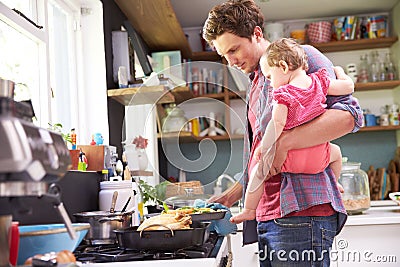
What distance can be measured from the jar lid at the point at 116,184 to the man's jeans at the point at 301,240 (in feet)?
3.00

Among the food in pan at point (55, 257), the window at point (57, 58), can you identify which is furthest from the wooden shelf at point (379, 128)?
the food in pan at point (55, 257)

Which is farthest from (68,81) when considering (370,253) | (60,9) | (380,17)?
(380,17)

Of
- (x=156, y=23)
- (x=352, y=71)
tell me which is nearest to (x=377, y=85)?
(x=352, y=71)

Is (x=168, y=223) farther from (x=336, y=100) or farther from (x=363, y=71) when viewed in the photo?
(x=363, y=71)

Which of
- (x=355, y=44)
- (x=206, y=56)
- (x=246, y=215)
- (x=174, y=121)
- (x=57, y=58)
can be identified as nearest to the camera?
(x=246, y=215)

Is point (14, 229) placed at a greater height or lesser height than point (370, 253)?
greater

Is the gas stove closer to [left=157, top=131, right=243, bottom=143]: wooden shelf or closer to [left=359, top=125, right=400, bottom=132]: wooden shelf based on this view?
[left=157, top=131, right=243, bottom=143]: wooden shelf

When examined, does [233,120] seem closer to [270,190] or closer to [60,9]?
[60,9]

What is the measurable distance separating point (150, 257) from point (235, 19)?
916 millimetres

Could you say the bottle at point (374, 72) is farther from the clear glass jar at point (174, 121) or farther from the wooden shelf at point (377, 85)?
the clear glass jar at point (174, 121)

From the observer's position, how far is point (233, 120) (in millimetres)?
5902

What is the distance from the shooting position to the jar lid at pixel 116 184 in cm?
282

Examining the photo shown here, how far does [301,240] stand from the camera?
203 cm

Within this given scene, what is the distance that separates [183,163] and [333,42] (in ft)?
7.01
